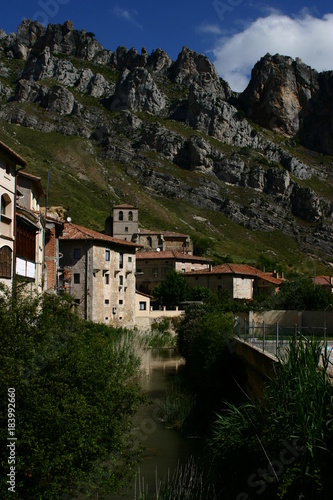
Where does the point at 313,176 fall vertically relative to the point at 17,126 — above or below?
below

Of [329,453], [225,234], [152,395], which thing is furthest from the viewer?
[225,234]

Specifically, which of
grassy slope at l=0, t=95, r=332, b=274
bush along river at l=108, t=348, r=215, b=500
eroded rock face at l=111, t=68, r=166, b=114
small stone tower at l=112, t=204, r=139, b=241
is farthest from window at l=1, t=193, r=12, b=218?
eroded rock face at l=111, t=68, r=166, b=114

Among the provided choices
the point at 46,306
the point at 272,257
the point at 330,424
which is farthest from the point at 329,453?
the point at 272,257

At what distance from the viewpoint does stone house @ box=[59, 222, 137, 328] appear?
52.8m

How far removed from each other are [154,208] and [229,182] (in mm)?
39204

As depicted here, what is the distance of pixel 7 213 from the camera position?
2388 centimetres

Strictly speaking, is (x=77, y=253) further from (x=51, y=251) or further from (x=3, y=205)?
(x=3, y=205)

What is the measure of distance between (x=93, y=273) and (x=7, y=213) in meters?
29.8

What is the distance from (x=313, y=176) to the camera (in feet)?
591

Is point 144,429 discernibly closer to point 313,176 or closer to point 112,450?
point 112,450

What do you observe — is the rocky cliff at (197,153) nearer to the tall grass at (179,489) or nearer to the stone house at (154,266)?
the stone house at (154,266)

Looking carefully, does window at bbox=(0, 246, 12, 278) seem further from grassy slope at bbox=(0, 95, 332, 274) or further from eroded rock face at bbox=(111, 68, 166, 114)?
eroded rock face at bbox=(111, 68, 166, 114)

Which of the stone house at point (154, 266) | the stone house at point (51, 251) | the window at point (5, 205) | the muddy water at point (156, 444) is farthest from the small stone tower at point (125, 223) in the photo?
the window at point (5, 205)

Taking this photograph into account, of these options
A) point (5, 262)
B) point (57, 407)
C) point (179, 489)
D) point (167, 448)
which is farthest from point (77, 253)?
point (57, 407)
